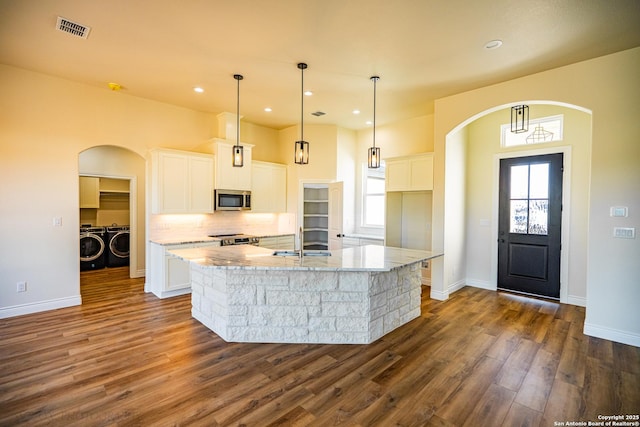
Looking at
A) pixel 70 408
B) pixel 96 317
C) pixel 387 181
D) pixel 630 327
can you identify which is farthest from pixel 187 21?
pixel 630 327

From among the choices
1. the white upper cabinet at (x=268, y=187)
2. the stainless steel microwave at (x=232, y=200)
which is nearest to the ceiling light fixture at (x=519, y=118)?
the white upper cabinet at (x=268, y=187)

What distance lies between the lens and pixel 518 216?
5102 millimetres

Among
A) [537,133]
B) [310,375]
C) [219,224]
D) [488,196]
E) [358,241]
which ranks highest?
[537,133]

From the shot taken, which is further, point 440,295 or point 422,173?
point 422,173

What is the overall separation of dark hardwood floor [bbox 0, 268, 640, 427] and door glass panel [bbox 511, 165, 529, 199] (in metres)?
2.04

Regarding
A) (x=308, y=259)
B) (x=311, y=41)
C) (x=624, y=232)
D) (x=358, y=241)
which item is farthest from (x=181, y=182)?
(x=624, y=232)

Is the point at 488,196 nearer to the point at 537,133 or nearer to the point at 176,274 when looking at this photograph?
the point at 537,133

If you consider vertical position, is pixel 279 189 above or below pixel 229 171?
below

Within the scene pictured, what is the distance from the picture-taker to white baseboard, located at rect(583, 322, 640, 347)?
326cm

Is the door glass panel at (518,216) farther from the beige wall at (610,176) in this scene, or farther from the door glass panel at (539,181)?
the beige wall at (610,176)

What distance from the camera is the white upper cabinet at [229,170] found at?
17.9 feet

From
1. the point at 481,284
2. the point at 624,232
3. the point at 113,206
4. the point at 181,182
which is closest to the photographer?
the point at 624,232

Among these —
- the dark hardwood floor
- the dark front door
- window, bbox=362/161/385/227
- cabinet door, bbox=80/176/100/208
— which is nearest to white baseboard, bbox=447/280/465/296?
the dark front door

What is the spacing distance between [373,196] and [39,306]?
589 cm
